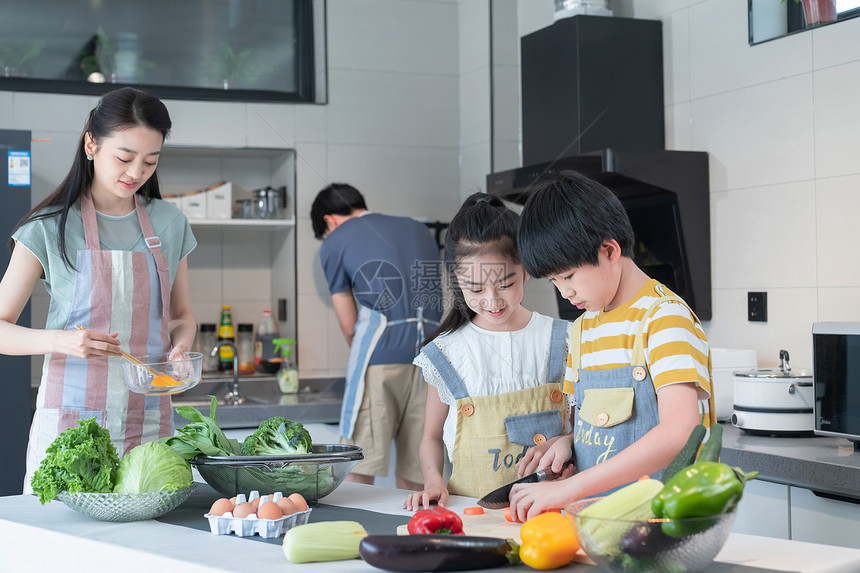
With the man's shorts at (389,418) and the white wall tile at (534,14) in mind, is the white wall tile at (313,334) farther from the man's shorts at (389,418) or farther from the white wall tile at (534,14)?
the white wall tile at (534,14)

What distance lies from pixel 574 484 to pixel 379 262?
1.58 m

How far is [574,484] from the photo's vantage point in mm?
1067

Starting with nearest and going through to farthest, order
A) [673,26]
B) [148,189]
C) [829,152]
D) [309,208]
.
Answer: [148,189]
[829,152]
[673,26]
[309,208]

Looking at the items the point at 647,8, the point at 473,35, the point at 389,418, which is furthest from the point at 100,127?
the point at 473,35

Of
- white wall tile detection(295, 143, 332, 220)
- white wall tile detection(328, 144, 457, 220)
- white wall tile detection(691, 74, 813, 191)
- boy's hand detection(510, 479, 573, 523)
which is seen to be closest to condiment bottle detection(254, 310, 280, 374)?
white wall tile detection(295, 143, 332, 220)

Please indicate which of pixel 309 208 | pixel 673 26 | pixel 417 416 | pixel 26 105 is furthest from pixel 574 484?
pixel 26 105

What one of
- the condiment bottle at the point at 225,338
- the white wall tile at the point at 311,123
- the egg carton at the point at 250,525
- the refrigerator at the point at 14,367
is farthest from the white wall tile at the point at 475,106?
the egg carton at the point at 250,525

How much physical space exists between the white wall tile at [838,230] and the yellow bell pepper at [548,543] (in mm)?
1394

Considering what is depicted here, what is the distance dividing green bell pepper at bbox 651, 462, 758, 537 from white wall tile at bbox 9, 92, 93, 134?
8.51 feet

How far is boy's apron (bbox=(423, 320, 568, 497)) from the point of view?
1.48 m

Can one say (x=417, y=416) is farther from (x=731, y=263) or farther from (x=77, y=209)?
(x=77, y=209)

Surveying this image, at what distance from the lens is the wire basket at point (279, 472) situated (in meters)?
1.21

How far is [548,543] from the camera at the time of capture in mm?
912

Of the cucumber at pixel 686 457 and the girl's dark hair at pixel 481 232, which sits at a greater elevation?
the girl's dark hair at pixel 481 232
